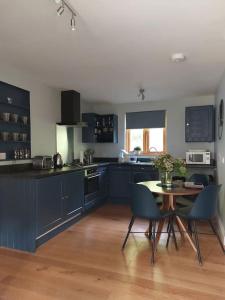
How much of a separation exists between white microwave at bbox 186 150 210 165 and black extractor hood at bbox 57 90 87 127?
90.9 inches

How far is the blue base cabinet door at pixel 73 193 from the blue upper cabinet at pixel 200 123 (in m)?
2.49

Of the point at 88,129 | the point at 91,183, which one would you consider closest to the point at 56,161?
the point at 91,183

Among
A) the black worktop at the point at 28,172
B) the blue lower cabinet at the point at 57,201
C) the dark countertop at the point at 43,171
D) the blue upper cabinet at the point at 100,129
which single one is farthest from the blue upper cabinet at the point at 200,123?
→ the blue lower cabinet at the point at 57,201

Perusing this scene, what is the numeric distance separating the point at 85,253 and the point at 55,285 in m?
0.68

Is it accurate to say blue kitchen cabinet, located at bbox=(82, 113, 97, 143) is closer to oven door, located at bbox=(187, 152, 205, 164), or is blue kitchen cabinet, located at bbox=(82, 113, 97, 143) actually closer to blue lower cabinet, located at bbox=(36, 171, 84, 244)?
blue lower cabinet, located at bbox=(36, 171, 84, 244)

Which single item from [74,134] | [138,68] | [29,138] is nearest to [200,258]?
[138,68]

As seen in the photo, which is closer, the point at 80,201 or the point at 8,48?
the point at 8,48

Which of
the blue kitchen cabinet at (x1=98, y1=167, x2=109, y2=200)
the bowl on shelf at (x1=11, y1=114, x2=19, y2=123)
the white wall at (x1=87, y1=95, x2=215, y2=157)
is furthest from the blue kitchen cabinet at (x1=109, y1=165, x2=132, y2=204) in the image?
the bowl on shelf at (x1=11, y1=114, x2=19, y2=123)

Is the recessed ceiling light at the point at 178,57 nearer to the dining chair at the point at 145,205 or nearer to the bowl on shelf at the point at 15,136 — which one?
the dining chair at the point at 145,205

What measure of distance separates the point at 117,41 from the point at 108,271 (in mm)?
2380

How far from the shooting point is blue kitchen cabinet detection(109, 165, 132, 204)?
5141mm

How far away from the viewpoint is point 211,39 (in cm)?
236

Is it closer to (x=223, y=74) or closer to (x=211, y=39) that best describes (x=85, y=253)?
(x=211, y=39)

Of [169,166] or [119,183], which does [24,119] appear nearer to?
[169,166]
